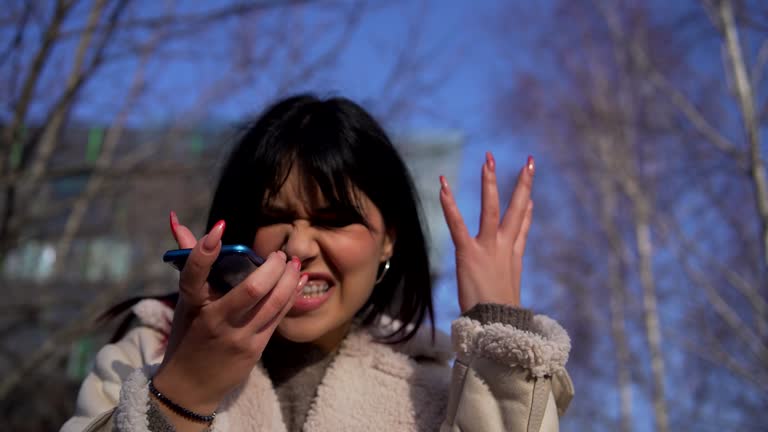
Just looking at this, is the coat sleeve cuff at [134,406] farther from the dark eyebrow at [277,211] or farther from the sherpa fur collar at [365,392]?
the dark eyebrow at [277,211]

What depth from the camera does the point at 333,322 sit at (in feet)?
4.87

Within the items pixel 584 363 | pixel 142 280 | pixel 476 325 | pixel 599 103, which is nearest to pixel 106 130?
pixel 142 280

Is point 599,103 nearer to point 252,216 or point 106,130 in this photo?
point 106,130

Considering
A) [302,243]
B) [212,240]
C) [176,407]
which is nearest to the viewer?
[212,240]

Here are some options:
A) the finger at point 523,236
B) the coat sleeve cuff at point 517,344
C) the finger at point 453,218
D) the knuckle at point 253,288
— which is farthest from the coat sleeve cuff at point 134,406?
the finger at point 523,236

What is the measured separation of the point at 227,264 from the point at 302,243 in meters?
0.30

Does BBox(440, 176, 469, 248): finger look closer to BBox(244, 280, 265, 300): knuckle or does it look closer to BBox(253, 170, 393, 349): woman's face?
BBox(253, 170, 393, 349): woman's face

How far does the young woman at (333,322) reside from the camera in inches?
44.3

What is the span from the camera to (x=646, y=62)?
469 cm

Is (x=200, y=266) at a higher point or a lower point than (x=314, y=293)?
higher

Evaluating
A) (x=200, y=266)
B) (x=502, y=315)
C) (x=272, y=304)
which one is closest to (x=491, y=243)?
(x=502, y=315)

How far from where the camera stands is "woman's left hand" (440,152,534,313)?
1.47 m

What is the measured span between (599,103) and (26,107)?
6.98 metres

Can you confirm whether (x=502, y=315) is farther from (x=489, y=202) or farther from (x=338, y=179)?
(x=338, y=179)
